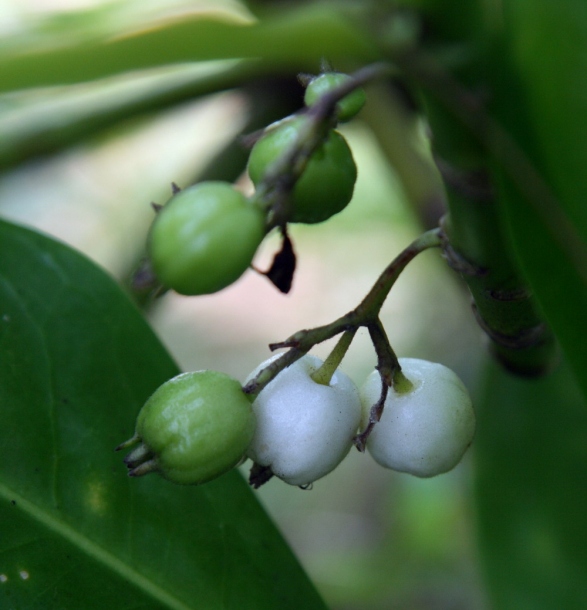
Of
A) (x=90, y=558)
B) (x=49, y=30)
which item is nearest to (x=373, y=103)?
(x=49, y=30)

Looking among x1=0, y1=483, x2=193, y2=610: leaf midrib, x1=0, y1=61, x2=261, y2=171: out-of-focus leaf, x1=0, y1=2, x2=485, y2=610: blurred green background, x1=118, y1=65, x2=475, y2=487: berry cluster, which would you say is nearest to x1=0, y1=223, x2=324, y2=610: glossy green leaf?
x1=0, y1=483, x2=193, y2=610: leaf midrib

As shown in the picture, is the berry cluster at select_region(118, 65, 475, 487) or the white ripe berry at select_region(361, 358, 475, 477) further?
the white ripe berry at select_region(361, 358, 475, 477)

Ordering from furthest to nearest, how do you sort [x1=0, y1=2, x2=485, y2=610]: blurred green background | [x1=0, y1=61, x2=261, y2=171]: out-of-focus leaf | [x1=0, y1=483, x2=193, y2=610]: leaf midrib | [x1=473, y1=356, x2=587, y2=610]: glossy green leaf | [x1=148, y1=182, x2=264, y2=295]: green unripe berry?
[x1=0, y1=2, x2=485, y2=610]: blurred green background → [x1=0, y1=61, x2=261, y2=171]: out-of-focus leaf → [x1=473, y1=356, x2=587, y2=610]: glossy green leaf → [x1=0, y1=483, x2=193, y2=610]: leaf midrib → [x1=148, y1=182, x2=264, y2=295]: green unripe berry

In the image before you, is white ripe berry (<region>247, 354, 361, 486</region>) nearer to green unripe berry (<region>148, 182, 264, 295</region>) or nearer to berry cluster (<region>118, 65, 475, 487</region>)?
berry cluster (<region>118, 65, 475, 487</region>)

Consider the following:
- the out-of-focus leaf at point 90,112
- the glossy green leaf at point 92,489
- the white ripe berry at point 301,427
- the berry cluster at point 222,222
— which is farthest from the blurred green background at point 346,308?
the berry cluster at point 222,222

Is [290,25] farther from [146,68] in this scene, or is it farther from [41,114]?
[41,114]

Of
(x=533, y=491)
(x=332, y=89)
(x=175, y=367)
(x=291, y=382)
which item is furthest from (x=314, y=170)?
(x=533, y=491)
